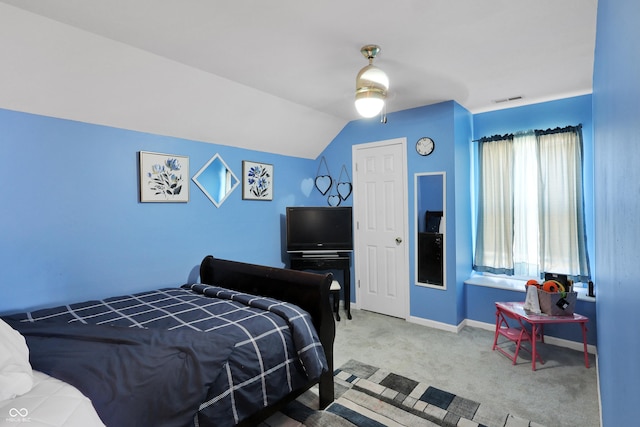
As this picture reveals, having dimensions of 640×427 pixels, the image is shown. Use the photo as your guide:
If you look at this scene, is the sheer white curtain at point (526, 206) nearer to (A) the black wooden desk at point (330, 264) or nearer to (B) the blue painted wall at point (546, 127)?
(B) the blue painted wall at point (546, 127)

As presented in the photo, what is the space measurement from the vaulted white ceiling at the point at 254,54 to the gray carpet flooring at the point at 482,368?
2465 mm

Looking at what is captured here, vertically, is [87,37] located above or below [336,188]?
above

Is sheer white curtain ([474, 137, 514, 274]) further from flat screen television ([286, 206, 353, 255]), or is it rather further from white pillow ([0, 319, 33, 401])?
white pillow ([0, 319, 33, 401])

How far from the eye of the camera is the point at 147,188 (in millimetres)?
2855

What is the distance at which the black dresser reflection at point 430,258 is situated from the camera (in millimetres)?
3656

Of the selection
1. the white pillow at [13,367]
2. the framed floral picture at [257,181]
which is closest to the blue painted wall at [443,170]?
the framed floral picture at [257,181]

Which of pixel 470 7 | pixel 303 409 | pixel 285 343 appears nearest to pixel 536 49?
pixel 470 7

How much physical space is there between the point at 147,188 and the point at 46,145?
0.74 metres

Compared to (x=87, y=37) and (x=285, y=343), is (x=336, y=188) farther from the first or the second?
(x=87, y=37)

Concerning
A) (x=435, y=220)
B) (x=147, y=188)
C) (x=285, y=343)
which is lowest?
(x=285, y=343)

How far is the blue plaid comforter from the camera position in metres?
1.41

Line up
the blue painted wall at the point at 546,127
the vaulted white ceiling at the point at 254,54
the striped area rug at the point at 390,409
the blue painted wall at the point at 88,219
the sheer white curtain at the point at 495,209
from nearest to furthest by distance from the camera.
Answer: the vaulted white ceiling at the point at 254,54 → the striped area rug at the point at 390,409 → the blue painted wall at the point at 88,219 → the blue painted wall at the point at 546,127 → the sheer white curtain at the point at 495,209

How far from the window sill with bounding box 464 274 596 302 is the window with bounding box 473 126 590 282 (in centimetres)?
10

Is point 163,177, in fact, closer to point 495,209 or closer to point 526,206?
point 495,209
